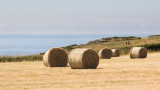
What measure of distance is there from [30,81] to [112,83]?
3.48 m

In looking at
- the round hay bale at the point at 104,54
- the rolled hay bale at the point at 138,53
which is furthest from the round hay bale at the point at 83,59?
the round hay bale at the point at 104,54

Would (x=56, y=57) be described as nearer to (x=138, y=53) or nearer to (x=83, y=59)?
(x=83, y=59)

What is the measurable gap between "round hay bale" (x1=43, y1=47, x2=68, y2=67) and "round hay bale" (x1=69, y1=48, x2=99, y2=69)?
216cm

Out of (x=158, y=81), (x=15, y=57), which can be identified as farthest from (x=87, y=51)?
(x=15, y=57)

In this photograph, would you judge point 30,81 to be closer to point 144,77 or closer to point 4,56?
point 144,77

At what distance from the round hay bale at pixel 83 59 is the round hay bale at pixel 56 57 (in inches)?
85.1

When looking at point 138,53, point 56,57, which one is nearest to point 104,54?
point 138,53

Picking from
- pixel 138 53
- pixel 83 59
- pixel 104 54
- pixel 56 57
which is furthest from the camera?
pixel 104 54

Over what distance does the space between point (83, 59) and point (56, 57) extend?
3079 millimetres

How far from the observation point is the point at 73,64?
22.7 m

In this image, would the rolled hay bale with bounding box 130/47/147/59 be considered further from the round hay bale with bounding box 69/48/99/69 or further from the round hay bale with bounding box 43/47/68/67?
the round hay bale with bounding box 69/48/99/69

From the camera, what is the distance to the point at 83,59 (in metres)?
22.3

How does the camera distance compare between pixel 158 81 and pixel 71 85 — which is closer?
pixel 71 85

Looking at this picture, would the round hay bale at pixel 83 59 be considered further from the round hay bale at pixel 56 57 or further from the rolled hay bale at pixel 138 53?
the rolled hay bale at pixel 138 53
